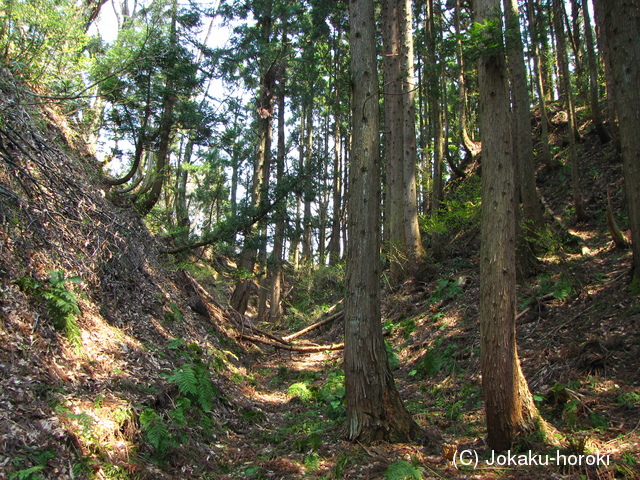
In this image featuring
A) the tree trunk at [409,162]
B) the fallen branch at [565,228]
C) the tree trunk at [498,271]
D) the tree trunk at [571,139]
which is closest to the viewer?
the tree trunk at [498,271]

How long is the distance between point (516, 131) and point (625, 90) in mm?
3423

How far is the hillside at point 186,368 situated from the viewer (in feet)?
12.5


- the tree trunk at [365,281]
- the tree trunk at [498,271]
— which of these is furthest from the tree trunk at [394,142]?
the tree trunk at [498,271]

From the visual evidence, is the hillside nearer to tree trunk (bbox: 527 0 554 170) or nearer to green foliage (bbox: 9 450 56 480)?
green foliage (bbox: 9 450 56 480)

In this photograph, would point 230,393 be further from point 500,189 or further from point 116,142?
point 116,142

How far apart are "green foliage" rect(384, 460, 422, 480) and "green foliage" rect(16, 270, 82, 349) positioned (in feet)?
12.1

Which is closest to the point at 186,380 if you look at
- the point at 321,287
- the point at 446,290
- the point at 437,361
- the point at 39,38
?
the point at 437,361

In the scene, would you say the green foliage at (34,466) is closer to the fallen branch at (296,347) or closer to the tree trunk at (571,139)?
the fallen branch at (296,347)

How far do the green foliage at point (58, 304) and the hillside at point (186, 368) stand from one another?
0.07 ft

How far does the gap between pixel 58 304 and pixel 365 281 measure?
361 cm

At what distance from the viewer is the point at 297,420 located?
662 cm

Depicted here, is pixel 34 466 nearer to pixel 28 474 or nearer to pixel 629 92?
pixel 28 474

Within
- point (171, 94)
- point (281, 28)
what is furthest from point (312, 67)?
point (171, 94)

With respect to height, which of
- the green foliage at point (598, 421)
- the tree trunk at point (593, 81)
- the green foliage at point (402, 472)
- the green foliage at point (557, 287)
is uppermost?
the tree trunk at point (593, 81)
